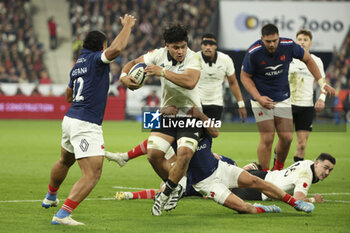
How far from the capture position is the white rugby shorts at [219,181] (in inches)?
322

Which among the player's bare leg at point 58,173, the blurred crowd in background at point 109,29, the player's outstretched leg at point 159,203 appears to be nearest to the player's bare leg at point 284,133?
the player's outstretched leg at point 159,203

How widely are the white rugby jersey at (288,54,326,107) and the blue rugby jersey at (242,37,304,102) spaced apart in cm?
→ 132

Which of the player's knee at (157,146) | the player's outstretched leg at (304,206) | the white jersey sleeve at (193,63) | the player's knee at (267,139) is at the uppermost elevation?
the white jersey sleeve at (193,63)

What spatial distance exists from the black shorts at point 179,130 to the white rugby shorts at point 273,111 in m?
2.72

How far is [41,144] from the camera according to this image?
19047mm

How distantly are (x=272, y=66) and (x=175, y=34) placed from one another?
3086 millimetres

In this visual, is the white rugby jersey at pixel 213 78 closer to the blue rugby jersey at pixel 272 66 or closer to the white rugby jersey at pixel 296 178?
the blue rugby jersey at pixel 272 66

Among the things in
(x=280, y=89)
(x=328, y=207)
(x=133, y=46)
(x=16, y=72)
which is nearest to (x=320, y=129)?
(x=133, y=46)

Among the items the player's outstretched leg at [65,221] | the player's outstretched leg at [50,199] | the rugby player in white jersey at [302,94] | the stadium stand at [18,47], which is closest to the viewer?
the player's outstretched leg at [65,221]

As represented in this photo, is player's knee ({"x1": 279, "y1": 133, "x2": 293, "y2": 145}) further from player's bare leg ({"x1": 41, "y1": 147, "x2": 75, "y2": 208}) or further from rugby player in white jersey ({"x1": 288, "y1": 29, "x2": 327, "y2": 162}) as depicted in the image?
player's bare leg ({"x1": 41, "y1": 147, "x2": 75, "y2": 208})

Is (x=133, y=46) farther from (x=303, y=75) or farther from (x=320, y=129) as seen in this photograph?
(x=303, y=75)

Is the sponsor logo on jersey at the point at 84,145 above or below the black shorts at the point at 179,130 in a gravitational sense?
above

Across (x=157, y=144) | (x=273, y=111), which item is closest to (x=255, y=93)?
(x=273, y=111)

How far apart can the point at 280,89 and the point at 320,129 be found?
17.9 meters
